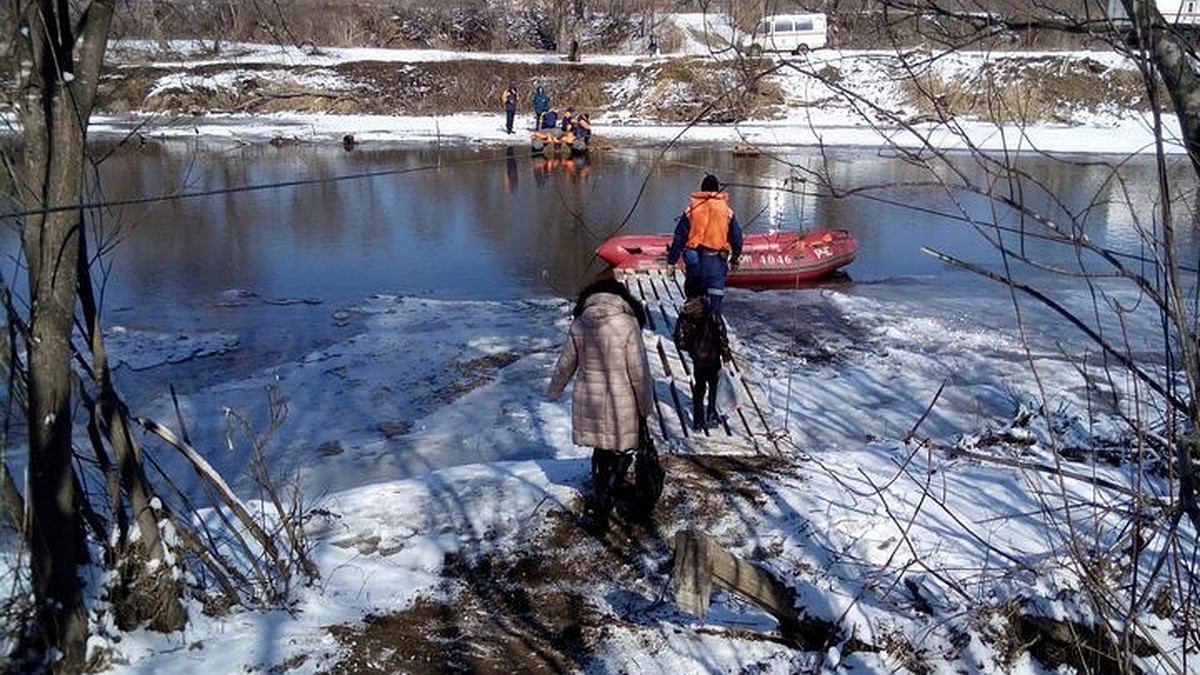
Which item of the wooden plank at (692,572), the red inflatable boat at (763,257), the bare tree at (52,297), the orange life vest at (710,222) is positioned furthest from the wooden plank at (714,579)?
the red inflatable boat at (763,257)

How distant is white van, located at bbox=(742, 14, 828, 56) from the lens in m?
2.36

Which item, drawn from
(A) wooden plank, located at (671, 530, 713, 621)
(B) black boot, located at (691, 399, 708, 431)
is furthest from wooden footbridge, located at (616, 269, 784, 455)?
(A) wooden plank, located at (671, 530, 713, 621)

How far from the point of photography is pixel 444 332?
10938mm

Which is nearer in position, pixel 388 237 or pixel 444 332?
pixel 444 332

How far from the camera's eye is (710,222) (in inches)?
324

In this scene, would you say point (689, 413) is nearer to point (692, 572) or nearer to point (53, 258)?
point (692, 572)

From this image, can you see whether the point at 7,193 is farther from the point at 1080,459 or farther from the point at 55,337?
the point at 1080,459

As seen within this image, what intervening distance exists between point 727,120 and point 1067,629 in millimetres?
2352

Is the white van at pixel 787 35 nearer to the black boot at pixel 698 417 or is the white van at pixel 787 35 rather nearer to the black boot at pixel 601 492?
the black boot at pixel 601 492

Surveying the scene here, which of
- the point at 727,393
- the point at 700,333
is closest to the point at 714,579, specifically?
the point at 700,333

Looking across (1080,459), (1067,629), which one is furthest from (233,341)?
(1067,629)

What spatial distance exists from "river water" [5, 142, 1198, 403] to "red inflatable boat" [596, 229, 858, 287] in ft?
1.62

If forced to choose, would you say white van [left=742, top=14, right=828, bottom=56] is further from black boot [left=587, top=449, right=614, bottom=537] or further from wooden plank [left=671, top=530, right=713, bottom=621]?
black boot [left=587, top=449, right=614, bottom=537]

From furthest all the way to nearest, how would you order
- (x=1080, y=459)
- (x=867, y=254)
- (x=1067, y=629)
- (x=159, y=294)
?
(x=867, y=254)
(x=159, y=294)
(x=1080, y=459)
(x=1067, y=629)
